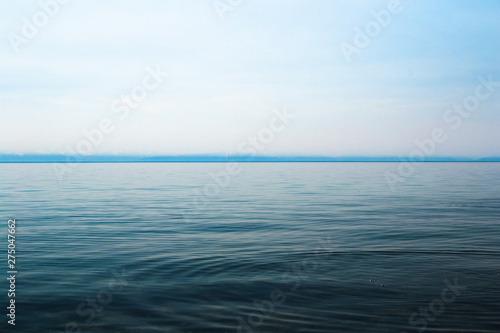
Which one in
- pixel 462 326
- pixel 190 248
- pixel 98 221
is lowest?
pixel 462 326

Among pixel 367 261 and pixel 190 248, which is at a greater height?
pixel 190 248

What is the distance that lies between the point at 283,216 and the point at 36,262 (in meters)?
14.8

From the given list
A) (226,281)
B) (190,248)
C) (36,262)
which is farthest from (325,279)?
Answer: (36,262)

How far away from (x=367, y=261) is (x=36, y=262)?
10.6m

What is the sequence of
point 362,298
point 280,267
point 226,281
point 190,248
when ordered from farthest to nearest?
point 190,248 < point 280,267 < point 226,281 < point 362,298

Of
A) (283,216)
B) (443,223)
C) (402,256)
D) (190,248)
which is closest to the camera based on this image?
(402,256)

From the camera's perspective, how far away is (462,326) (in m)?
9.05

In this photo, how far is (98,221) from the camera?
24.1 metres

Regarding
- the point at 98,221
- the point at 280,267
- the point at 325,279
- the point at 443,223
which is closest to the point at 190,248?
the point at 280,267

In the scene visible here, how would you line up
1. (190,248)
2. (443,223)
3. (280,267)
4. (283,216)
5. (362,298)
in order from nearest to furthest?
(362,298), (280,267), (190,248), (443,223), (283,216)

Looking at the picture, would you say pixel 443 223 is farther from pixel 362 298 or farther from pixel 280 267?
pixel 362 298

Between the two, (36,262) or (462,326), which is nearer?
(462,326)

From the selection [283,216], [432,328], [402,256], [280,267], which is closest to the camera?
[432,328]

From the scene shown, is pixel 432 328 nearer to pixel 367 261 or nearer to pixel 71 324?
pixel 367 261
